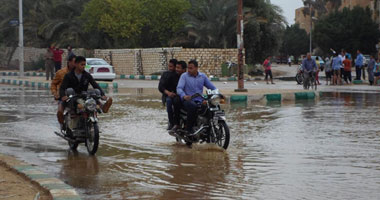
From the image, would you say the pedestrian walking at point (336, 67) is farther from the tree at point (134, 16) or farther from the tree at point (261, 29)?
the tree at point (134, 16)

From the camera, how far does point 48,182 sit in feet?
24.2

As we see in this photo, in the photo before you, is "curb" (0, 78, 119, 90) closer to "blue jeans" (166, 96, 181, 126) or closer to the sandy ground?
"blue jeans" (166, 96, 181, 126)

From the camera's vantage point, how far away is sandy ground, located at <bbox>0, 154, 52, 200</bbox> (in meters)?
6.81

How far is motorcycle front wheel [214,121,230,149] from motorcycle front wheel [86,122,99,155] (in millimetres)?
1856

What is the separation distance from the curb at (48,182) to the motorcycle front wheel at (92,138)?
151cm

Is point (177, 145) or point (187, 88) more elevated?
point (187, 88)

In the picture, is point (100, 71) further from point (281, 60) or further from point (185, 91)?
point (281, 60)

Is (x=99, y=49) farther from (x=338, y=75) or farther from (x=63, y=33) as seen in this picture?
(x=338, y=75)

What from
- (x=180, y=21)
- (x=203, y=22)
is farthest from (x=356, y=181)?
Result: (x=180, y=21)

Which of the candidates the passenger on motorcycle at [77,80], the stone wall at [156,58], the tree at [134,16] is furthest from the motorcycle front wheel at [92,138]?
the tree at [134,16]

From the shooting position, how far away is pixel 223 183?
772 centimetres

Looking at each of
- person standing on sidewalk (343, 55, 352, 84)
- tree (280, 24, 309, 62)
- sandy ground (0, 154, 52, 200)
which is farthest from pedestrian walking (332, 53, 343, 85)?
tree (280, 24, 309, 62)

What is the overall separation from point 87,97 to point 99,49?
3993cm

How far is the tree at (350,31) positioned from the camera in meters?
78.1
